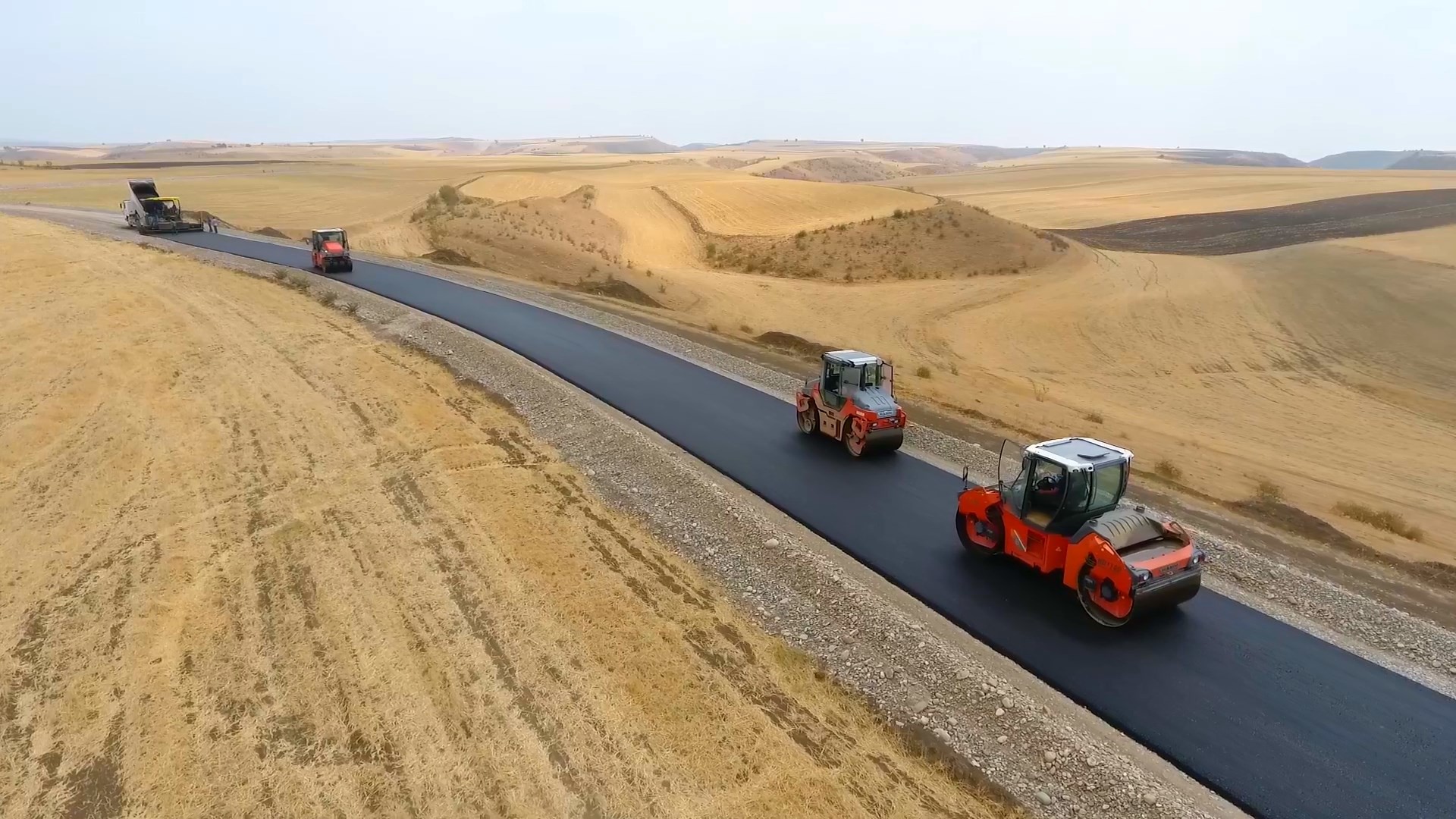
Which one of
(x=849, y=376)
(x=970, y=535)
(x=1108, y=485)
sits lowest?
(x=970, y=535)

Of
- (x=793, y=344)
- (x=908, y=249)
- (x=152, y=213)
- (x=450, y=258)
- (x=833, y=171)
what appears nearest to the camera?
(x=793, y=344)

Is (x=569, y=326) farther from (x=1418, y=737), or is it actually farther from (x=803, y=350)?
(x=1418, y=737)

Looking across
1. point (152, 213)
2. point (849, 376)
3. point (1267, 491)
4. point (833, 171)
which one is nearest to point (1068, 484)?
point (849, 376)

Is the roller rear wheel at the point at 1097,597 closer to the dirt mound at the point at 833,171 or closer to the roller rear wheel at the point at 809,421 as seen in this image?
the roller rear wheel at the point at 809,421

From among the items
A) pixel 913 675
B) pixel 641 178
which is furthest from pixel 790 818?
pixel 641 178

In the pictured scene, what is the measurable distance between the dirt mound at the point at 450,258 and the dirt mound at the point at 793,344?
18.3 meters

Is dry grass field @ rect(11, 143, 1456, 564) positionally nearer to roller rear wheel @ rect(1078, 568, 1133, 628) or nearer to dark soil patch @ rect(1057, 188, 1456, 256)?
dark soil patch @ rect(1057, 188, 1456, 256)

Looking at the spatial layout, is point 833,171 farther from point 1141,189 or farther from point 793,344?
point 793,344

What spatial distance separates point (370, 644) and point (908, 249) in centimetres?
3687

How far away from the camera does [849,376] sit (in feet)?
49.5

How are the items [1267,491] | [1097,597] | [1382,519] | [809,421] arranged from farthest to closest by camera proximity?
[809,421] < [1267,491] < [1382,519] < [1097,597]

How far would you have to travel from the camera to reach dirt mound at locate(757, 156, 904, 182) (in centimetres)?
12693

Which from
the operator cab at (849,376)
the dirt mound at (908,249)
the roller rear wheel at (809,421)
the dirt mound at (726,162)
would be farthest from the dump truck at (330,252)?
the dirt mound at (726,162)

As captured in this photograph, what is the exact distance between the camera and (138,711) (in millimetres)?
8273
